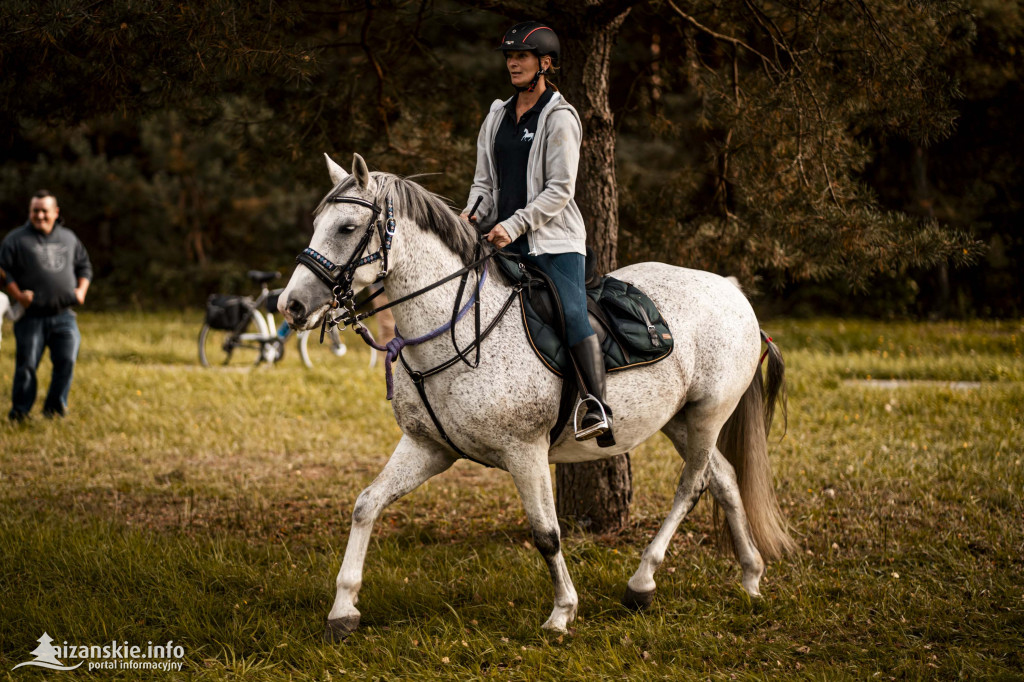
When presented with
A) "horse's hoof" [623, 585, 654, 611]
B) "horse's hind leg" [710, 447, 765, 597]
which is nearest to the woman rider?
"horse's hoof" [623, 585, 654, 611]

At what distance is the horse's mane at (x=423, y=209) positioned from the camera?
11.7ft

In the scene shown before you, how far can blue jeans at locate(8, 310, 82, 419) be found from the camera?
26.8 feet

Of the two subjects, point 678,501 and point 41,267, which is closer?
point 678,501

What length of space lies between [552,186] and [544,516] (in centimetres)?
153

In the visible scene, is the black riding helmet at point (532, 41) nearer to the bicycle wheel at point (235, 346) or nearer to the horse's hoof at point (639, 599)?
the horse's hoof at point (639, 599)

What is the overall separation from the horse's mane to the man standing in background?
5.79 meters

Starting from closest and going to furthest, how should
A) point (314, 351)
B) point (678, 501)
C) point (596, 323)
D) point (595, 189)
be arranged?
1. point (596, 323)
2. point (678, 501)
3. point (595, 189)
4. point (314, 351)

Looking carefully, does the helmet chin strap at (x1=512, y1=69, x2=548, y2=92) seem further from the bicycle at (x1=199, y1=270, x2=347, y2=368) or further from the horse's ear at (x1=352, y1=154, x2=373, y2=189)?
the bicycle at (x1=199, y1=270, x2=347, y2=368)

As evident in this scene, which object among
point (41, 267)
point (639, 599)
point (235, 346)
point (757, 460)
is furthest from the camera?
point (235, 346)

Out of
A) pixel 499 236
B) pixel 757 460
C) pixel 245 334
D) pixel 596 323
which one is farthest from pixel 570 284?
pixel 245 334

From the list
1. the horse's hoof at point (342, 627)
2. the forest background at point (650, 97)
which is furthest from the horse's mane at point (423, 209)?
the horse's hoof at point (342, 627)

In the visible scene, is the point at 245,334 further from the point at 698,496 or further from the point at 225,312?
the point at 698,496

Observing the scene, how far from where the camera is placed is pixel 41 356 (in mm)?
8195

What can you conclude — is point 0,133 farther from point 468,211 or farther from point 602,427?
point 602,427
